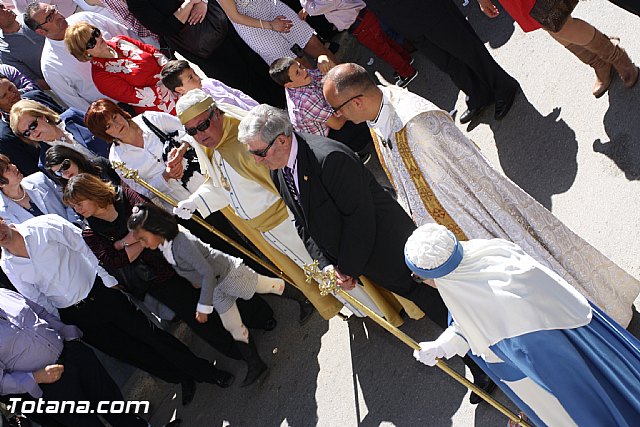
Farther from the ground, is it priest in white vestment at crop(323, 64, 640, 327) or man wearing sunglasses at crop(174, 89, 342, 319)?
priest in white vestment at crop(323, 64, 640, 327)

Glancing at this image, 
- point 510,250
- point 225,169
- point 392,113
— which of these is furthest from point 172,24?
point 510,250

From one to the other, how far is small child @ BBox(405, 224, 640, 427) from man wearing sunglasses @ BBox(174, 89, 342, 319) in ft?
5.99

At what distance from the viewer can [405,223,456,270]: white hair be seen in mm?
3518

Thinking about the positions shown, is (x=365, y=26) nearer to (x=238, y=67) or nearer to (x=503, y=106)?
(x=238, y=67)

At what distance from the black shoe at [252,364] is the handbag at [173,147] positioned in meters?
1.32

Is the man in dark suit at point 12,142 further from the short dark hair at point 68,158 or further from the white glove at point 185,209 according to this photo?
the white glove at point 185,209

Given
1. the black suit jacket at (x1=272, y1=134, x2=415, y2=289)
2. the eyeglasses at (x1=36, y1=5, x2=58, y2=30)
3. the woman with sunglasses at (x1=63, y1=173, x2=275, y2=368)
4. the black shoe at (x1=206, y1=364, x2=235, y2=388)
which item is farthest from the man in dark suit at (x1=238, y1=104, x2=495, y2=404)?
the eyeglasses at (x1=36, y1=5, x2=58, y2=30)

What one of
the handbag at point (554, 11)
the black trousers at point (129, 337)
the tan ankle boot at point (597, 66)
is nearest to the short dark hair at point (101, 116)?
the black trousers at point (129, 337)

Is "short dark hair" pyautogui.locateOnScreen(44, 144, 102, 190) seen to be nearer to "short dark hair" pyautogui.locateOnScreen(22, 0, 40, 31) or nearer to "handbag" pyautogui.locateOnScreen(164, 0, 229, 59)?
"short dark hair" pyautogui.locateOnScreen(22, 0, 40, 31)

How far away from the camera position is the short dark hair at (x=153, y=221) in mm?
5535

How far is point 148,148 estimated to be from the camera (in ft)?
19.8

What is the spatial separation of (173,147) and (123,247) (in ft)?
2.56

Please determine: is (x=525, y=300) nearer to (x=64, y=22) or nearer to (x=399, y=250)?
(x=399, y=250)

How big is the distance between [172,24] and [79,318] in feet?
8.06
